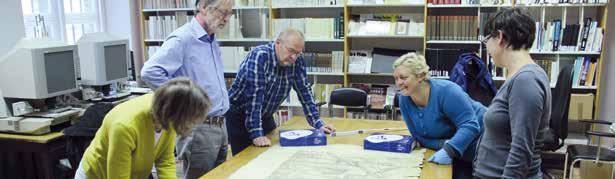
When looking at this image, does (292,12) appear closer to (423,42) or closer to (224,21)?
(423,42)

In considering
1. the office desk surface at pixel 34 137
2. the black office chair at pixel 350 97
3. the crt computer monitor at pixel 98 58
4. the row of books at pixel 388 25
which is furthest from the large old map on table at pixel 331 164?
the row of books at pixel 388 25

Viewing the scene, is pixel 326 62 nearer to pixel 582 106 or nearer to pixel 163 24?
pixel 163 24

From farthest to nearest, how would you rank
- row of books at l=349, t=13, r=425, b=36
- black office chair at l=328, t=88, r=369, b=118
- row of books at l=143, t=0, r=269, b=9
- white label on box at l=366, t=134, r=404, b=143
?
row of books at l=143, t=0, r=269, b=9 → row of books at l=349, t=13, r=425, b=36 → black office chair at l=328, t=88, r=369, b=118 → white label on box at l=366, t=134, r=404, b=143

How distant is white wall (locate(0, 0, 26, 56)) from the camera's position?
12.5 feet

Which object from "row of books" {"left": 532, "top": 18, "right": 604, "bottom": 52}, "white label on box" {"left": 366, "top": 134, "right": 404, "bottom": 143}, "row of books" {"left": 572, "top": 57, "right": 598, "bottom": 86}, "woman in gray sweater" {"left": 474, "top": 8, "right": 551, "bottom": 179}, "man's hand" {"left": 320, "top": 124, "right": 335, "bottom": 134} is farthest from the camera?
"row of books" {"left": 572, "top": 57, "right": 598, "bottom": 86}

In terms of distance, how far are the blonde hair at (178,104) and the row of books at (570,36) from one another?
363cm

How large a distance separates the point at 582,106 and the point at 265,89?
3169mm

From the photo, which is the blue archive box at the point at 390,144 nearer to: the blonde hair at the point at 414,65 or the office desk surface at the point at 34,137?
the blonde hair at the point at 414,65

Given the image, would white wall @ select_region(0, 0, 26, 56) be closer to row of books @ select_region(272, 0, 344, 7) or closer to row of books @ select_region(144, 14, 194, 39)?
row of books @ select_region(144, 14, 194, 39)

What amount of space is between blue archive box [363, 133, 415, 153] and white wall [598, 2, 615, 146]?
3091 mm

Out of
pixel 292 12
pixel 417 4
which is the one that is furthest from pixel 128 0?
pixel 417 4

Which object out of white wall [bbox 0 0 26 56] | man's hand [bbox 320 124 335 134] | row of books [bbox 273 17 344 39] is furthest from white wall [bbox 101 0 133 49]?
man's hand [bbox 320 124 335 134]

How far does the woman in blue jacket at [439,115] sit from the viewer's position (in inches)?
Result: 87.7

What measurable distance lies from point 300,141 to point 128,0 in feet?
12.7
